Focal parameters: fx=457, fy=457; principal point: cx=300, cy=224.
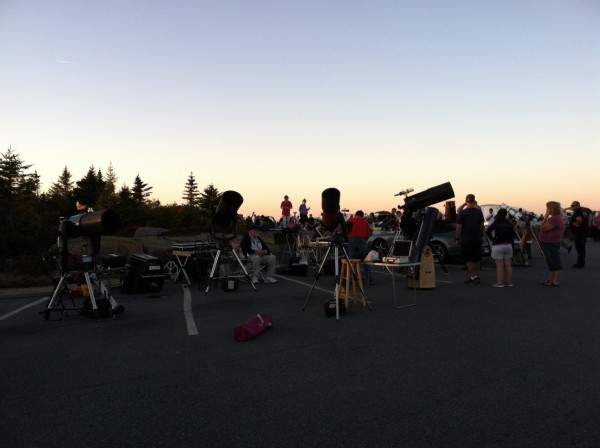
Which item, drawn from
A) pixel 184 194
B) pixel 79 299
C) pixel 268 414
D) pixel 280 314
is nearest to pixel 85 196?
pixel 184 194

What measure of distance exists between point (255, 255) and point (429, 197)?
4.87 meters

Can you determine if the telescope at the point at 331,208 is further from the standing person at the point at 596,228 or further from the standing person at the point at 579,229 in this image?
the standing person at the point at 596,228

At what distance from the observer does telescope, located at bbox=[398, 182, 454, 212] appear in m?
9.68

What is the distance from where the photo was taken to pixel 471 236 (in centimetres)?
1043

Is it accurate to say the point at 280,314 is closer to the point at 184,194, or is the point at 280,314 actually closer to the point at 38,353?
the point at 38,353

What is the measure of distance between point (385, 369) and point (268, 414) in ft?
4.85

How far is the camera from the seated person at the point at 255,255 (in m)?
12.2

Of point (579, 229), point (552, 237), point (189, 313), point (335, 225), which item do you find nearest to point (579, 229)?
point (579, 229)

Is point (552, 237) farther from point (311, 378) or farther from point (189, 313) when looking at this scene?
point (311, 378)

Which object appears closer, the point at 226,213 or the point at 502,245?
the point at 502,245

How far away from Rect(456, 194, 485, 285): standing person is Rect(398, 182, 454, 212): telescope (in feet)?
3.71

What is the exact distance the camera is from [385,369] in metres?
4.50

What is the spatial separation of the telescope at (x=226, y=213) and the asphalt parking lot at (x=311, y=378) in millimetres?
2949

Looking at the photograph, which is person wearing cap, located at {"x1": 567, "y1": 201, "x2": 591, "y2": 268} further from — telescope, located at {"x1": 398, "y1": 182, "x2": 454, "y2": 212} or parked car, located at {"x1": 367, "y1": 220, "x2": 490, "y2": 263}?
telescope, located at {"x1": 398, "y1": 182, "x2": 454, "y2": 212}
